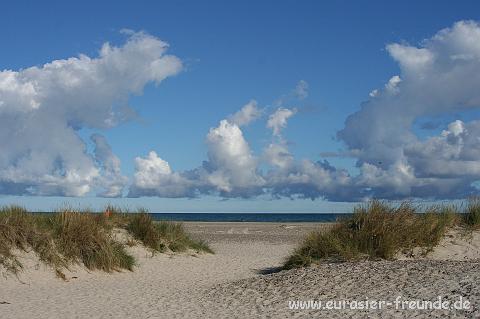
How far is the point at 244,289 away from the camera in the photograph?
39.2 ft

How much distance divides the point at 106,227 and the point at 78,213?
174 cm

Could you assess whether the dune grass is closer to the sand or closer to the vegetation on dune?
the sand

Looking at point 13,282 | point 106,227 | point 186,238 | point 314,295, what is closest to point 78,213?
point 106,227

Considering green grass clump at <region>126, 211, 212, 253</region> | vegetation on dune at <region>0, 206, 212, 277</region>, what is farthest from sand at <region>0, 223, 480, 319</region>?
green grass clump at <region>126, 211, 212, 253</region>

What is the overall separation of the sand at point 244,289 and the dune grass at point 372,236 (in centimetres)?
75

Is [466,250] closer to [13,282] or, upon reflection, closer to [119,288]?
[119,288]

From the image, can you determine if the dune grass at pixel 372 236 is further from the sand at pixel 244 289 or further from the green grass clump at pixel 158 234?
the green grass clump at pixel 158 234

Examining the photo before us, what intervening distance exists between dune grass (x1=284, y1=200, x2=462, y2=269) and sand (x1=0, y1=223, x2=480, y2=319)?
751 millimetres

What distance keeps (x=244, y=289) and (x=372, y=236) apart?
4.06 metres

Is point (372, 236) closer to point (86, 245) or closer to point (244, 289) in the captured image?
point (244, 289)

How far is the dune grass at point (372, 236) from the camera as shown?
14.1m

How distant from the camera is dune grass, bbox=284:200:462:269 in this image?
46.1 feet

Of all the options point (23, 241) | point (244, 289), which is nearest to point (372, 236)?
point (244, 289)

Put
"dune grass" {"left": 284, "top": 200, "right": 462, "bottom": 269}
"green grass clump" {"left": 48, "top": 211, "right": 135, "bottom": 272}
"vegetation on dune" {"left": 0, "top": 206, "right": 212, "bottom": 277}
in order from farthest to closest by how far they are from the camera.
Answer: "green grass clump" {"left": 48, "top": 211, "right": 135, "bottom": 272} < "vegetation on dune" {"left": 0, "top": 206, "right": 212, "bottom": 277} < "dune grass" {"left": 284, "top": 200, "right": 462, "bottom": 269}
